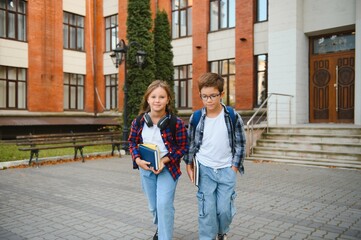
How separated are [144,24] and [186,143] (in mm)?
14047

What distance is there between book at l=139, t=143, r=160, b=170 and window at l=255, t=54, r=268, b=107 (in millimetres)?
14066

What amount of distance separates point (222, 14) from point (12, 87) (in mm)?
13199

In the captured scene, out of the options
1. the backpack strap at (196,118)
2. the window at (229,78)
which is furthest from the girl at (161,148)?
the window at (229,78)

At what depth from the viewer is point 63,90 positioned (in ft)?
76.0

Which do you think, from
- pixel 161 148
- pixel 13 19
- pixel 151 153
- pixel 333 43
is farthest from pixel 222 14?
pixel 151 153

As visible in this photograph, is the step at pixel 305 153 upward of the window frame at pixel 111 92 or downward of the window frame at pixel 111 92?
downward

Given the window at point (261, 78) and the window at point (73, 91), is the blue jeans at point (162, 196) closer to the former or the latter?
the window at point (261, 78)

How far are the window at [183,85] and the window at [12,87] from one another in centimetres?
948

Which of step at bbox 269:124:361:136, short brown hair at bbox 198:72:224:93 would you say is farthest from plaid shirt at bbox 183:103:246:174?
step at bbox 269:124:361:136

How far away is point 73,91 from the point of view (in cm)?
2414

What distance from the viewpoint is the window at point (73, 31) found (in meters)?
23.5

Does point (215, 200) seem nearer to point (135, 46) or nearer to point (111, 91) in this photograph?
point (135, 46)

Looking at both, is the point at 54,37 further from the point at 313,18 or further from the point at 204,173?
the point at 204,173

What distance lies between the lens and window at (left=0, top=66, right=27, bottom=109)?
20031 millimetres
